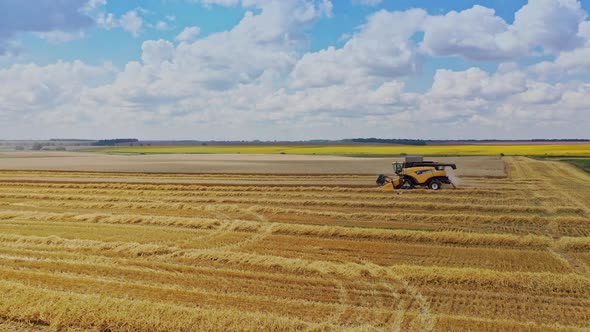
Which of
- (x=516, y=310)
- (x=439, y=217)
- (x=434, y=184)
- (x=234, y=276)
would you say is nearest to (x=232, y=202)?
(x=439, y=217)

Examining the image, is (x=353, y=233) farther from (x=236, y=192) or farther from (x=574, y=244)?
(x=236, y=192)

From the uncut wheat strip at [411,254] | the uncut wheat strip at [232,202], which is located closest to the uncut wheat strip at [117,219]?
the uncut wheat strip at [232,202]

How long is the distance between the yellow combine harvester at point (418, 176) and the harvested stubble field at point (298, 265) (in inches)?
136

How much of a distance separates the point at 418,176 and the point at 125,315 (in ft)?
74.4

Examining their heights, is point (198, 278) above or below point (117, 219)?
below

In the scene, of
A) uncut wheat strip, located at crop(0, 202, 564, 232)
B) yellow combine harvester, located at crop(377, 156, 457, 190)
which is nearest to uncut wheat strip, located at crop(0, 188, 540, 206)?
yellow combine harvester, located at crop(377, 156, 457, 190)

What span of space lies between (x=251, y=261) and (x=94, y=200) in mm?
17247

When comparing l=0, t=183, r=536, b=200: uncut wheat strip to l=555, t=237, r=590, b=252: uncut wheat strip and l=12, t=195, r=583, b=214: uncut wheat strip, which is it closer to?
l=12, t=195, r=583, b=214: uncut wheat strip

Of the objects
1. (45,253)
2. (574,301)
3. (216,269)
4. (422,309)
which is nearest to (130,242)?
(45,253)

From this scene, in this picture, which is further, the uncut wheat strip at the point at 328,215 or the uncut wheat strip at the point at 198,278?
the uncut wheat strip at the point at 328,215

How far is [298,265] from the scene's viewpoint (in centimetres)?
1332

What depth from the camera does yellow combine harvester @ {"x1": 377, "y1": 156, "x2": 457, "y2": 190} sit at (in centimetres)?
2977

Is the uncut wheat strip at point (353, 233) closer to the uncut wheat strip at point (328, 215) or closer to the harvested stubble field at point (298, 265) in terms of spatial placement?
the harvested stubble field at point (298, 265)

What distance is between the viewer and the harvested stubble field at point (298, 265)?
9766mm
